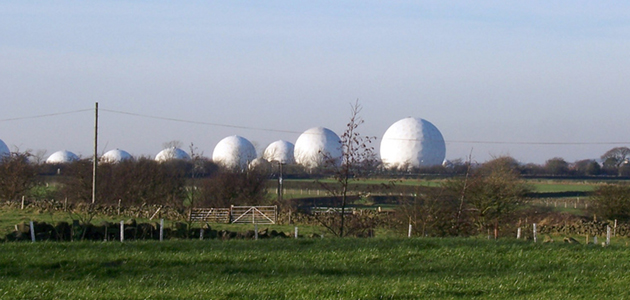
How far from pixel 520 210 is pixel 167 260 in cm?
1778

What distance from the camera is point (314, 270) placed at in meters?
10.6

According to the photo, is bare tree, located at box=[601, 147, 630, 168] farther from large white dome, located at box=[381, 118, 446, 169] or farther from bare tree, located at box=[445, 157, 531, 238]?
bare tree, located at box=[445, 157, 531, 238]

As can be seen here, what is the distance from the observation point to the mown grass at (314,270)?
8508mm

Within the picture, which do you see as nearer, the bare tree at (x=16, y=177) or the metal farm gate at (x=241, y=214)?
the metal farm gate at (x=241, y=214)

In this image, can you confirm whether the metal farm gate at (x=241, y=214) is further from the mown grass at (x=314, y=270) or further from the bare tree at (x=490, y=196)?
the mown grass at (x=314, y=270)

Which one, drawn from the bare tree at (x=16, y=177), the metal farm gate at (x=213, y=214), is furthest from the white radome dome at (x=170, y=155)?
the metal farm gate at (x=213, y=214)

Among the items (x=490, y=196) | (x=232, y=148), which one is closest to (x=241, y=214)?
(x=490, y=196)

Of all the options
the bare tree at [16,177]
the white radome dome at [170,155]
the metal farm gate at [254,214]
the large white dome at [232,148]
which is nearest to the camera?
the metal farm gate at [254,214]

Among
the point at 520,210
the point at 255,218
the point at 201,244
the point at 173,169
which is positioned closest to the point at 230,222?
the point at 255,218

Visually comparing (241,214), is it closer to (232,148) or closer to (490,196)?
(490,196)

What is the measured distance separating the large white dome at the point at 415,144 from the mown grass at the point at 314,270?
62.1 meters

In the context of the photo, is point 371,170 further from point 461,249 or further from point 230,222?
point 230,222

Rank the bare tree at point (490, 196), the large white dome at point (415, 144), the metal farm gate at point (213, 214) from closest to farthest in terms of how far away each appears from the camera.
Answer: the bare tree at point (490, 196) → the metal farm gate at point (213, 214) → the large white dome at point (415, 144)

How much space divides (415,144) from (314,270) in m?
66.5
